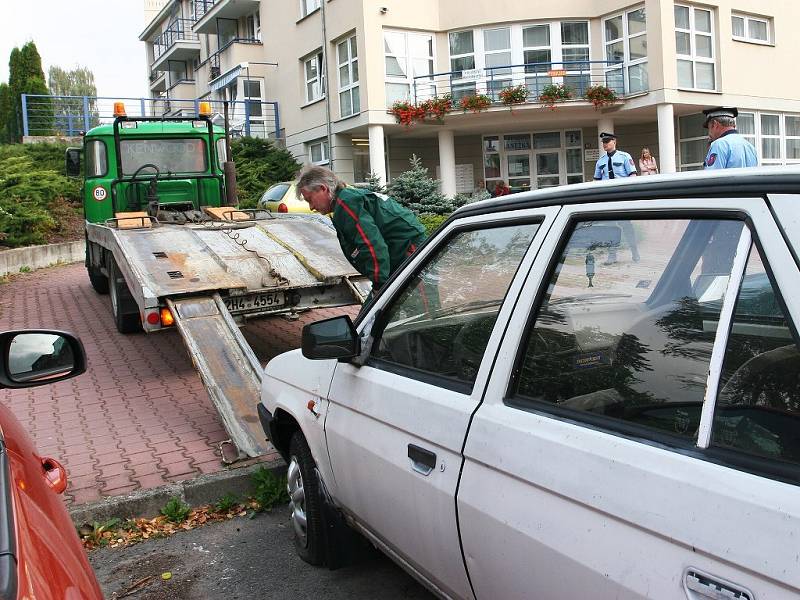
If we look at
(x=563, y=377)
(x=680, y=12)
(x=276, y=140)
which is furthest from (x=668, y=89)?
(x=563, y=377)

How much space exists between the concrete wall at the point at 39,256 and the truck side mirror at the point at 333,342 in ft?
47.6

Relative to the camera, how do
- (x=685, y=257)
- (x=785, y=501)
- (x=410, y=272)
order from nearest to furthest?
(x=785, y=501) → (x=685, y=257) → (x=410, y=272)

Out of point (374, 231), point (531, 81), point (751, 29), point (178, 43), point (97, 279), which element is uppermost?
point (178, 43)

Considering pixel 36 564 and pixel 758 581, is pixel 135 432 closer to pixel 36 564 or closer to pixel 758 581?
pixel 36 564

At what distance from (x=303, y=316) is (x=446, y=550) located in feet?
27.5

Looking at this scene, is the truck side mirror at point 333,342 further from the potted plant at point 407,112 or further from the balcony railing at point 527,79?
the balcony railing at point 527,79

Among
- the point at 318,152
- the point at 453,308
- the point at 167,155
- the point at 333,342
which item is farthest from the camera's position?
the point at 318,152

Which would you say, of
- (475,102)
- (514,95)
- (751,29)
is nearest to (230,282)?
(475,102)

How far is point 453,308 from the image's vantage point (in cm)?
292

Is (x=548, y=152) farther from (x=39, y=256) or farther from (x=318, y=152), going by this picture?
(x=39, y=256)

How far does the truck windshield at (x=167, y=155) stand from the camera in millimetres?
10586

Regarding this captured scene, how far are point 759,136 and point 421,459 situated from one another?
24732 millimetres

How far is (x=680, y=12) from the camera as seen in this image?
21.8 metres

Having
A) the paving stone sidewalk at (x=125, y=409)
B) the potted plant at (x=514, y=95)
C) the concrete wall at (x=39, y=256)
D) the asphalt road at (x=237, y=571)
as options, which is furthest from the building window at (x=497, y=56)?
the asphalt road at (x=237, y=571)
